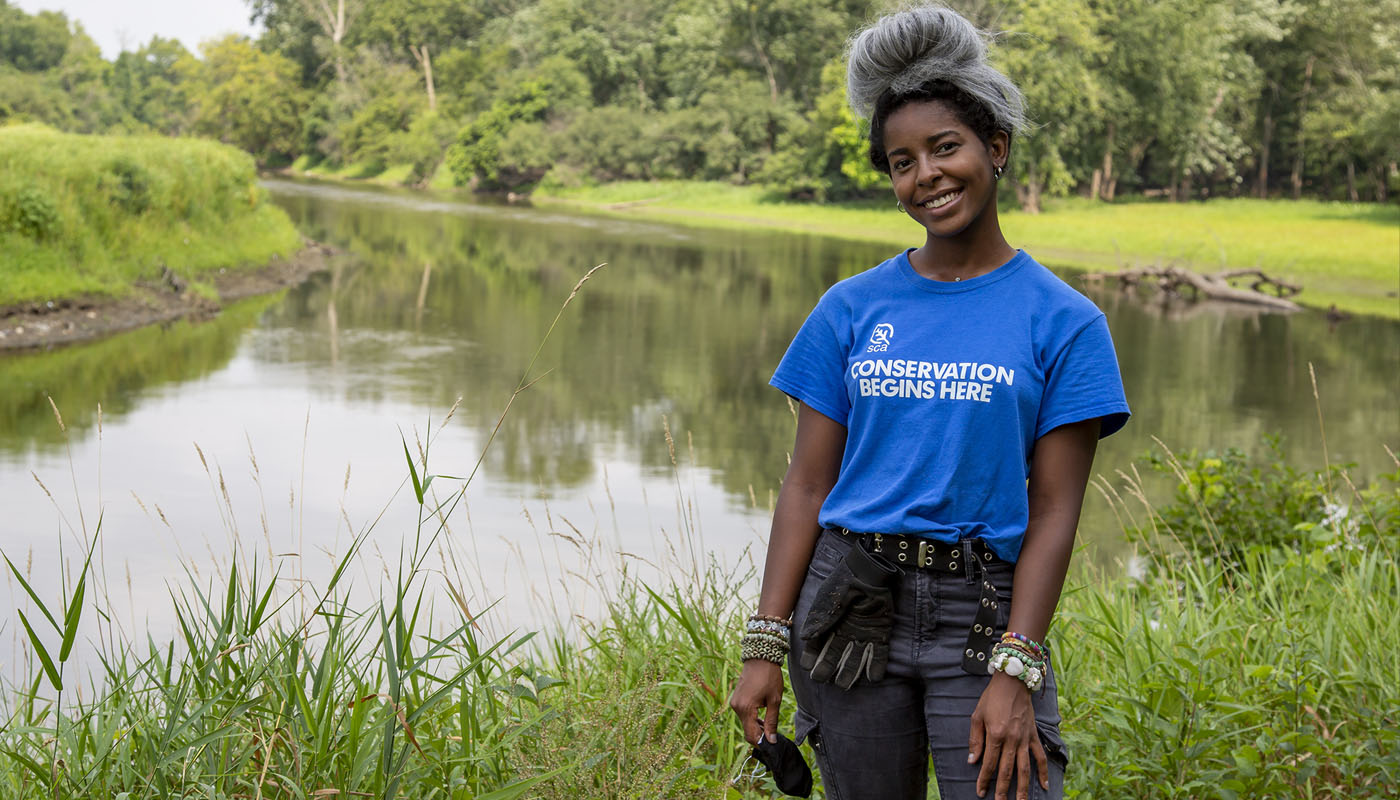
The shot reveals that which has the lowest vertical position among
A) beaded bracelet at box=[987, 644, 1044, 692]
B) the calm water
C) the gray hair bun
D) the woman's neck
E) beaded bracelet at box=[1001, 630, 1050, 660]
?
the calm water

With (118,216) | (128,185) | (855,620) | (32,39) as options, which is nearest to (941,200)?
(855,620)

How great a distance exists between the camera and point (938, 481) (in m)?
2.04

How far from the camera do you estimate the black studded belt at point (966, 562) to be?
6.51ft

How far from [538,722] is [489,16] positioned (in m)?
75.4

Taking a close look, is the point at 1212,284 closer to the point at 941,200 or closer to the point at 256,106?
the point at 941,200

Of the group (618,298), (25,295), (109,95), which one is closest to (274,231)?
(618,298)

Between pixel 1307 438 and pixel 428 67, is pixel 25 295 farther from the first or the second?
pixel 428 67

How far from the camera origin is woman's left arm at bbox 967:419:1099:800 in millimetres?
1929

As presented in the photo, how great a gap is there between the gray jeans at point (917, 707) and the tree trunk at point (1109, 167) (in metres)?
39.0

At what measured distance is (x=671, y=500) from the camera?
8773 millimetres

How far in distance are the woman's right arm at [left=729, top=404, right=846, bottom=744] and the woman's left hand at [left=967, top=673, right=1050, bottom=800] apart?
35 centimetres

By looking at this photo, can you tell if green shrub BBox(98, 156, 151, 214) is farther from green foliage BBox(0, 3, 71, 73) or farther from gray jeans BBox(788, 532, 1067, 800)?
green foliage BBox(0, 3, 71, 73)

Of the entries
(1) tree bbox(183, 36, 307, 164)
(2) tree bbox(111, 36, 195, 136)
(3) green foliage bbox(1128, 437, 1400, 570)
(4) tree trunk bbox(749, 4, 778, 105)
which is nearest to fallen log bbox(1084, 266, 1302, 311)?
(3) green foliage bbox(1128, 437, 1400, 570)

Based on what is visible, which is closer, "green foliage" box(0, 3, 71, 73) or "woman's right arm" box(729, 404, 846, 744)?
"woman's right arm" box(729, 404, 846, 744)
